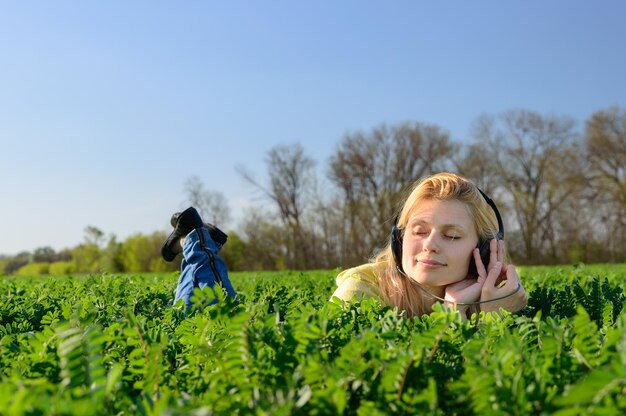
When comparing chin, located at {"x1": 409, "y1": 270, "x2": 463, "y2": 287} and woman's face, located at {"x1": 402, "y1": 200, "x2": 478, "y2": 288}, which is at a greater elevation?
woman's face, located at {"x1": 402, "y1": 200, "x2": 478, "y2": 288}

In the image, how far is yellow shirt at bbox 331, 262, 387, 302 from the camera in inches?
145

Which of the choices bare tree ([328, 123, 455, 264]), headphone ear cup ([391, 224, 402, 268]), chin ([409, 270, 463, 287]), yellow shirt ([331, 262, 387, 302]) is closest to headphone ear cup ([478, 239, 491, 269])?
chin ([409, 270, 463, 287])

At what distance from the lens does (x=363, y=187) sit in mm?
51719

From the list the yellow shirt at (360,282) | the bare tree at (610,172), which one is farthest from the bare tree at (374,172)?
the yellow shirt at (360,282)

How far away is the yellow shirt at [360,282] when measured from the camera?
3.68m

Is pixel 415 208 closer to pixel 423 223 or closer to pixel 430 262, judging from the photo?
pixel 423 223

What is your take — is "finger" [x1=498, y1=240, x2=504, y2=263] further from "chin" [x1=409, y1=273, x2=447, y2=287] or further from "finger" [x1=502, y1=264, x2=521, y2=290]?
"chin" [x1=409, y1=273, x2=447, y2=287]

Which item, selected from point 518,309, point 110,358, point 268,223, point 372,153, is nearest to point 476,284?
point 518,309

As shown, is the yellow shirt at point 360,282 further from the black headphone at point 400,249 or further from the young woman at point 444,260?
the black headphone at point 400,249

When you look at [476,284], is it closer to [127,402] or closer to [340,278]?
[340,278]

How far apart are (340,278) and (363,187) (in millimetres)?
47938

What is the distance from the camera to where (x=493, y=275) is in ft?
11.5

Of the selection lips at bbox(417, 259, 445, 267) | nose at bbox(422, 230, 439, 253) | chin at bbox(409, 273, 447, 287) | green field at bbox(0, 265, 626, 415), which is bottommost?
green field at bbox(0, 265, 626, 415)

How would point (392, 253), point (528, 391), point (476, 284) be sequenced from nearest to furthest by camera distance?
1. point (528, 391)
2. point (476, 284)
3. point (392, 253)
